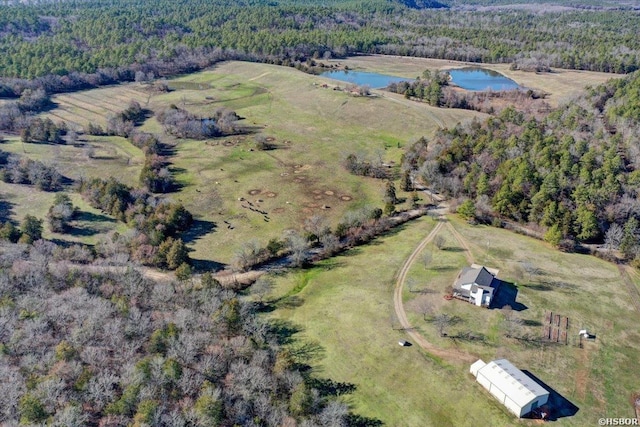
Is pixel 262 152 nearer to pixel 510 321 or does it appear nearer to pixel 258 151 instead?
pixel 258 151

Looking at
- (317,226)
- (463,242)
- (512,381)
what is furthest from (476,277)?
(317,226)

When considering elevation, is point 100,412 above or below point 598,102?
below

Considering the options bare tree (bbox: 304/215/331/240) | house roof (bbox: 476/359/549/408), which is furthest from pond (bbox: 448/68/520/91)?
house roof (bbox: 476/359/549/408)

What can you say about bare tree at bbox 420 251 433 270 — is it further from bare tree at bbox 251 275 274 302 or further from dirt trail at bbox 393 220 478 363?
Result: bare tree at bbox 251 275 274 302

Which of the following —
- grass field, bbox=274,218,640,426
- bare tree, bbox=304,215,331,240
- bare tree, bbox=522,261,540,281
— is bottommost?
grass field, bbox=274,218,640,426

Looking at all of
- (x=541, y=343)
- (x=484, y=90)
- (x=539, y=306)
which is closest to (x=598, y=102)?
(x=484, y=90)

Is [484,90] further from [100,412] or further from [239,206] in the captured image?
[100,412]

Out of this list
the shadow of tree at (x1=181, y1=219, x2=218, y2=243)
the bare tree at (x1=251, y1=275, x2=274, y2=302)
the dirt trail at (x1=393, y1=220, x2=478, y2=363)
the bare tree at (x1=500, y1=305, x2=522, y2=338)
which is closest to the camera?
the dirt trail at (x1=393, y1=220, x2=478, y2=363)
